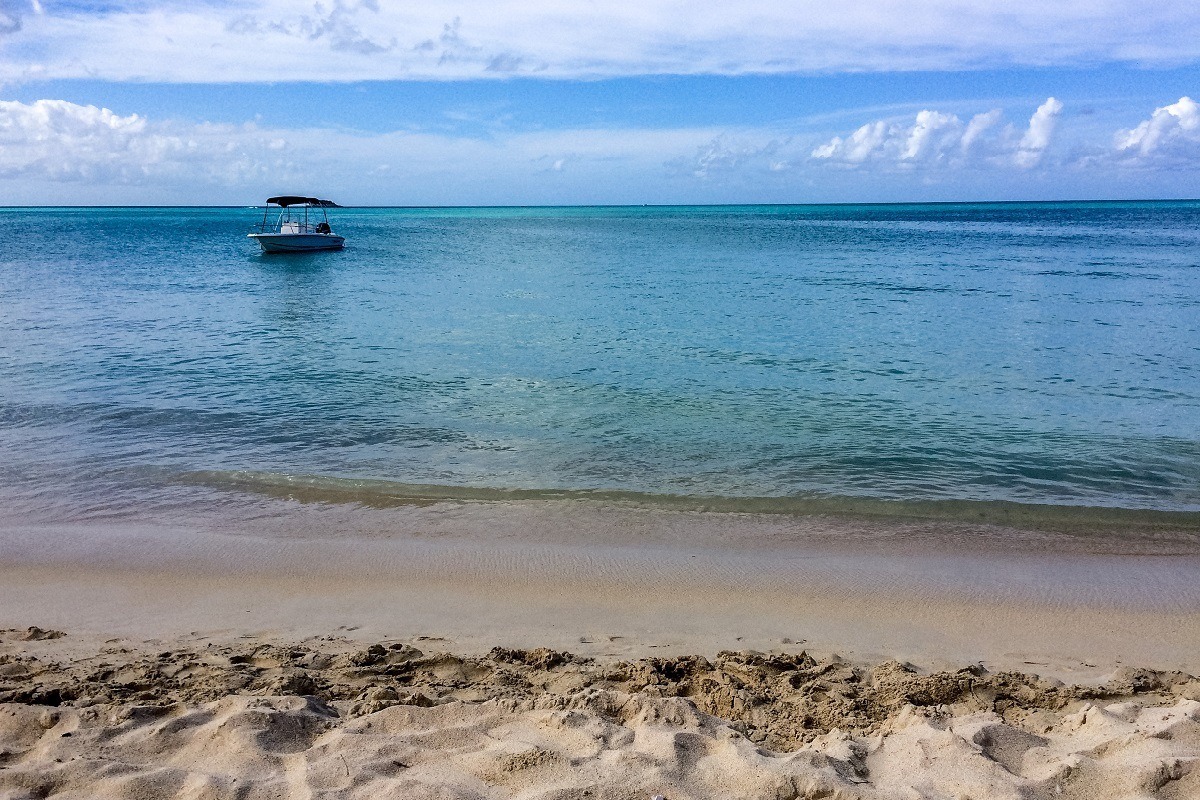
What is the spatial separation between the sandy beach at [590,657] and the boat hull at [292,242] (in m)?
39.2

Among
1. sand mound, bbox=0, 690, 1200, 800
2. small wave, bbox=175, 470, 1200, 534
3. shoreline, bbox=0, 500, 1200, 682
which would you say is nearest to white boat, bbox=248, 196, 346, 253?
small wave, bbox=175, 470, 1200, 534

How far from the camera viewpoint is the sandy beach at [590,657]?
390cm

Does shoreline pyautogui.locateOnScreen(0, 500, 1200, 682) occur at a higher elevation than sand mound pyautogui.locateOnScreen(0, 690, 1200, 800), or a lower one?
lower

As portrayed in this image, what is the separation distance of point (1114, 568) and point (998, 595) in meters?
1.50

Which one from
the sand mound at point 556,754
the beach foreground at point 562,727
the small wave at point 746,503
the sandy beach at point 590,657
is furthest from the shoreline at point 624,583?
the sand mound at point 556,754

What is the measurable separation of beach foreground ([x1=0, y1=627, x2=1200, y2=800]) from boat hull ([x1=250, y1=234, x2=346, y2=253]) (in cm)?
4226

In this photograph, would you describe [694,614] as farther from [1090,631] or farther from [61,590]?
[61,590]

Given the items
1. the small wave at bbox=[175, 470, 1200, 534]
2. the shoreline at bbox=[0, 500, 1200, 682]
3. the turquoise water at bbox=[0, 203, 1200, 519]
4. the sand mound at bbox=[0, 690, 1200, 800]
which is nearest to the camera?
Result: the sand mound at bbox=[0, 690, 1200, 800]

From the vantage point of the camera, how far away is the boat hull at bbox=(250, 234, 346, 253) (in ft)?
145

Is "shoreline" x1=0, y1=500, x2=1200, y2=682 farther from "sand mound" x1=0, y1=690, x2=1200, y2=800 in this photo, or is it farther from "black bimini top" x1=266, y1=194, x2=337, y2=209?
"black bimini top" x1=266, y1=194, x2=337, y2=209

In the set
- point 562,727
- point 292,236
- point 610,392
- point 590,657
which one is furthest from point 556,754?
point 292,236

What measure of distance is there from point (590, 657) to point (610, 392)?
8.92m

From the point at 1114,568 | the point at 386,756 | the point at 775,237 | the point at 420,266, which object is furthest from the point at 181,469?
the point at 775,237

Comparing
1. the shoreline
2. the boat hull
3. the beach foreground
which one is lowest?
the shoreline
